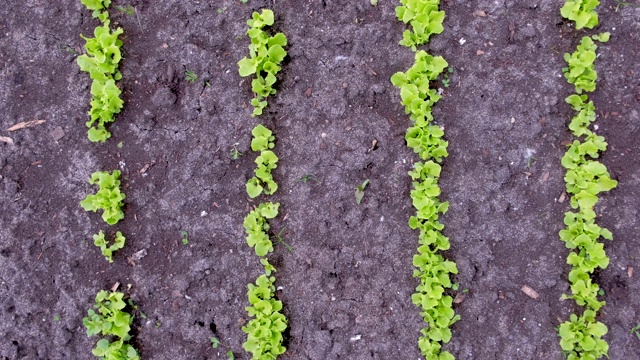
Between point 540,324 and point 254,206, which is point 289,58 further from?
point 540,324

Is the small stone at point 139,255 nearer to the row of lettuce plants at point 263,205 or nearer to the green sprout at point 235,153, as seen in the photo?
the row of lettuce plants at point 263,205

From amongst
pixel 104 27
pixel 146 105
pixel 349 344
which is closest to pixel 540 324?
pixel 349 344

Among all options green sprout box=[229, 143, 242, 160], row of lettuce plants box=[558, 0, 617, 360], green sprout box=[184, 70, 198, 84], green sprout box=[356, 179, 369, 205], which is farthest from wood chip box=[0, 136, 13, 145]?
row of lettuce plants box=[558, 0, 617, 360]

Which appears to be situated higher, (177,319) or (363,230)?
(363,230)

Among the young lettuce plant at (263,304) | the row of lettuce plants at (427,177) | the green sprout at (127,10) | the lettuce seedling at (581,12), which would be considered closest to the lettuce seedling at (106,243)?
the young lettuce plant at (263,304)

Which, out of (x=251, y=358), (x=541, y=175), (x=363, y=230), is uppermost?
(x=541, y=175)

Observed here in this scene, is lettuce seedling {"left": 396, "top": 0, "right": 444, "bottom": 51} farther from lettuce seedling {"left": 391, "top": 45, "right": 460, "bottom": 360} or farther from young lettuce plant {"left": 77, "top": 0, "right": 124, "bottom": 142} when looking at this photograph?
young lettuce plant {"left": 77, "top": 0, "right": 124, "bottom": 142}

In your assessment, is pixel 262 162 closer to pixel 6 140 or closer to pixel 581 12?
pixel 6 140
